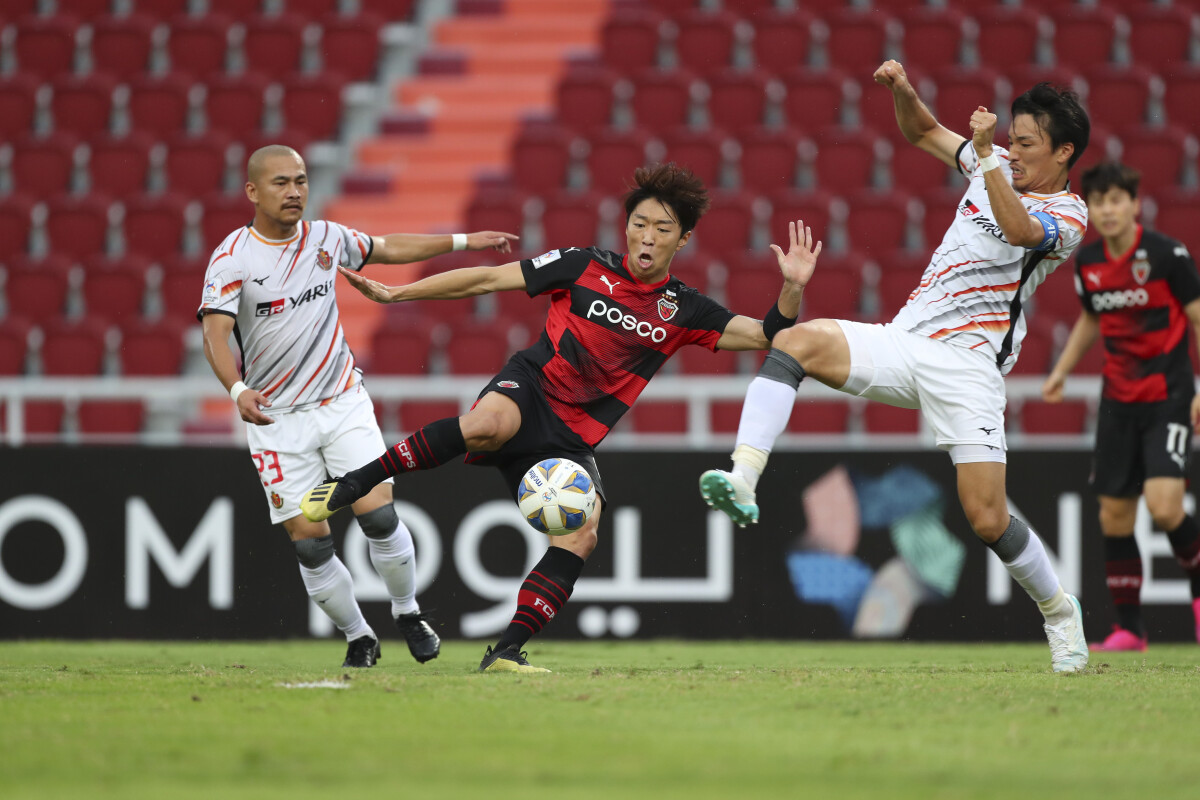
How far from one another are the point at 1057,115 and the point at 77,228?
10.5 m

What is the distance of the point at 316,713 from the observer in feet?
14.6

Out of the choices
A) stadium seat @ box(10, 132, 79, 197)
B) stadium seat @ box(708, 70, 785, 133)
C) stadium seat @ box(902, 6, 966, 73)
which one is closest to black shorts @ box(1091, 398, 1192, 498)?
stadium seat @ box(708, 70, 785, 133)

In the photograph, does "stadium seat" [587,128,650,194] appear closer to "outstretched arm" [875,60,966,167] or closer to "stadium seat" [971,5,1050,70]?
"stadium seat" [971,5,1050,70]

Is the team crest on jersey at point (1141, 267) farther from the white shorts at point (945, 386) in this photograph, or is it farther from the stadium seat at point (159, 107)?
the stadium seat at point (159, 107)

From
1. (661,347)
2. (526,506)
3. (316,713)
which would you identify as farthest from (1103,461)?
(316,713)

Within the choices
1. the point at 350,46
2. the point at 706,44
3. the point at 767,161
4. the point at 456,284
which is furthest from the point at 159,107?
the point at 456,284

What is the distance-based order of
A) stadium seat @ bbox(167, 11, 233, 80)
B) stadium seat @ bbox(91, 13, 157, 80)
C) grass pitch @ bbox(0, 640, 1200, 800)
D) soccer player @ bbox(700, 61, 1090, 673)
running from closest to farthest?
grass pitch @ bbox(0, 640, 1200, 800) → soccer player @ bbox(700, 61, 1090, 673) → stadium seat @ bbox(167, 11, 233, 80) → stadium seat @ bbox(91, 13, 157, 80)

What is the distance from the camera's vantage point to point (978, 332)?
5609 millimetres

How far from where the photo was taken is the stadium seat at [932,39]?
1431cm

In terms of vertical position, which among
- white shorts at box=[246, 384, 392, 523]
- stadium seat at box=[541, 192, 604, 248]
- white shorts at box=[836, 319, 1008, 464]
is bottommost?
white shorts at box=[246, 384, 392, 523]

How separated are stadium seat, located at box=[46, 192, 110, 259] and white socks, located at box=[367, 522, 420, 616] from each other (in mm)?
8111

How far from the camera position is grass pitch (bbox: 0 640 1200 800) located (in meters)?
3.45

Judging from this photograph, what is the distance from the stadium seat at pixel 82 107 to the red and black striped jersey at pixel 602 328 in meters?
10.5

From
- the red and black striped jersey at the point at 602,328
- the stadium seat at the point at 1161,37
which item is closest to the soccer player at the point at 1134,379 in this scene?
the red and black striped jersey at the point at 602,328
